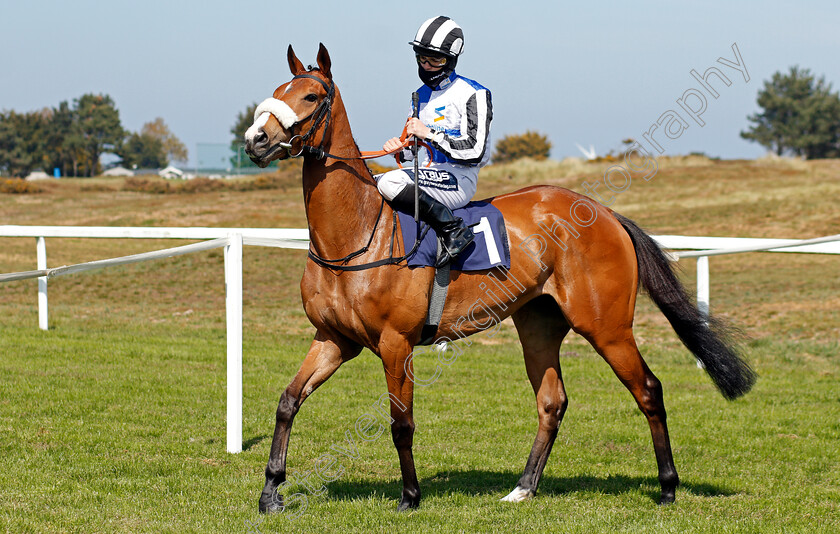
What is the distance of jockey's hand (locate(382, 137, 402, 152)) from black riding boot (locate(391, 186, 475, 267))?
0.22 meters

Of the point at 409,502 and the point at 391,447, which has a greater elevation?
the point at 409,502

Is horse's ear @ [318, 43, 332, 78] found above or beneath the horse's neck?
above

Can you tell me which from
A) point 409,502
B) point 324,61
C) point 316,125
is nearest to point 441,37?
point 324,61

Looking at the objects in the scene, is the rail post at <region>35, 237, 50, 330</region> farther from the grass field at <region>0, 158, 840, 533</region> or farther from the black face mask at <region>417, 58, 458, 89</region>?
the black face mask at <region>417, 58, 458, 89</region>

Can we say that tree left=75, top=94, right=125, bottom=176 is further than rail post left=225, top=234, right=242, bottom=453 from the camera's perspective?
Yes

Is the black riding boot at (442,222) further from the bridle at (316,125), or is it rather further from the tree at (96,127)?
the tree at (96,127)

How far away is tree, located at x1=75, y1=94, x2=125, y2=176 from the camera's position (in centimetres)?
7131

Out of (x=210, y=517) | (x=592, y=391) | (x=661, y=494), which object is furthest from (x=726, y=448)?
(x=210, y=517)

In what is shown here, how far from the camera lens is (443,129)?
4555 millimetres

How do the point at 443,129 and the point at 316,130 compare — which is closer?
the point at 316,130

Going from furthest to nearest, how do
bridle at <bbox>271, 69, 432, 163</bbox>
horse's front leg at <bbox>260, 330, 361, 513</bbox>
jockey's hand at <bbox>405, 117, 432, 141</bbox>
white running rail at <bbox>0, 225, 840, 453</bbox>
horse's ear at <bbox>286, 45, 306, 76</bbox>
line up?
white running rail at <bbox>0, 225, 840, 453</bbox> → horse's front leg at <bbox>260, 330, 361, 513</bbox> → jockey's hand at <bbox>405, 117, 432, 141</bbox> → horse's ear at <bbox>286, 45, 306, 76</bbox> → bridle at <bbox>271, 69, 432, 163</bbox>

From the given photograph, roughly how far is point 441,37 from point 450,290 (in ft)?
4.48

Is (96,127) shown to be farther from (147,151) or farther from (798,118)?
(798,118)

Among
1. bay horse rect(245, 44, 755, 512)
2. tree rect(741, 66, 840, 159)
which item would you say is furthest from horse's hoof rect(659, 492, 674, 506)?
tree rect(741, 66, 840, 159)
